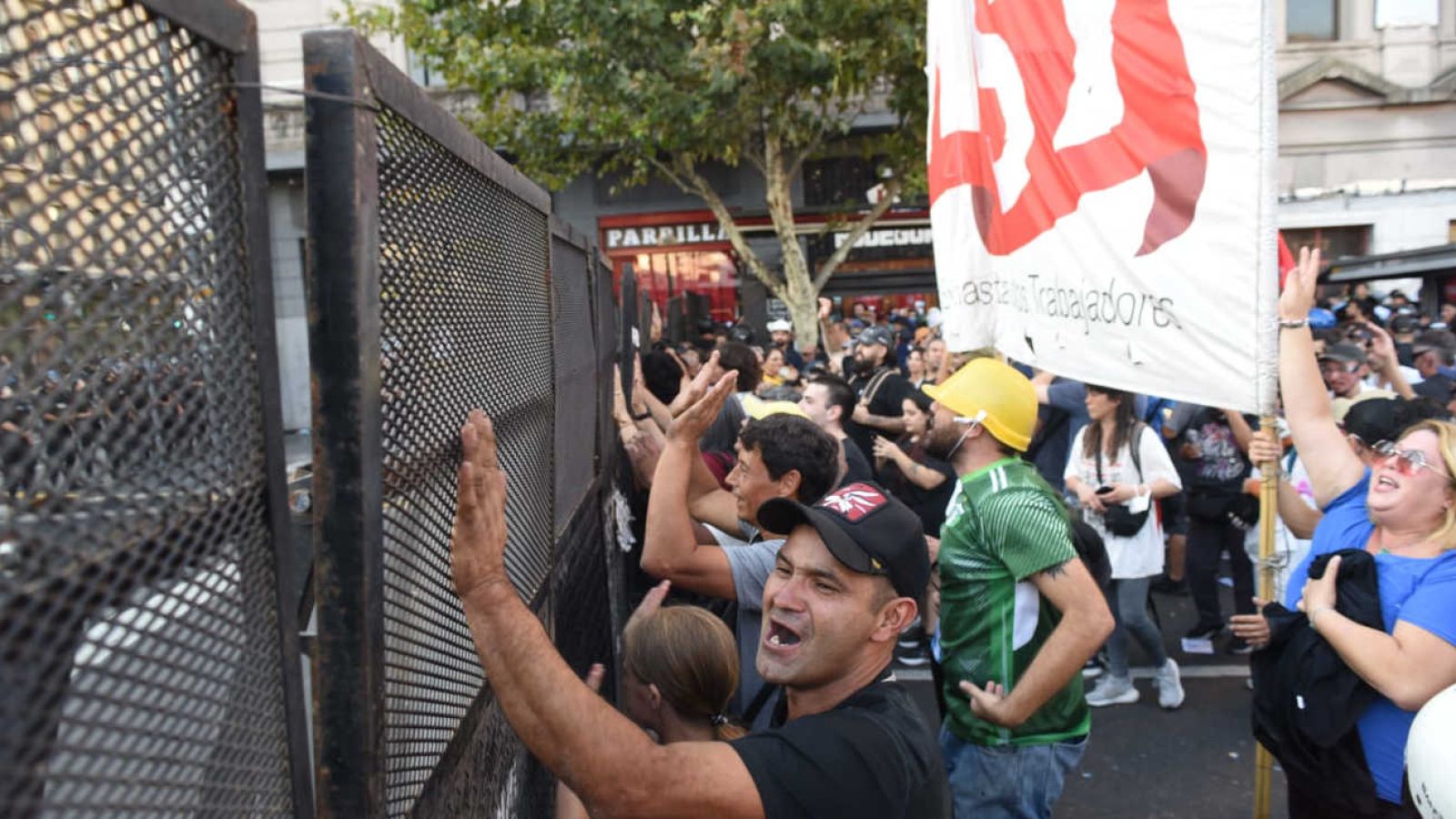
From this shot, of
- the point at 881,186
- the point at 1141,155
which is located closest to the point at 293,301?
the point at 881,186

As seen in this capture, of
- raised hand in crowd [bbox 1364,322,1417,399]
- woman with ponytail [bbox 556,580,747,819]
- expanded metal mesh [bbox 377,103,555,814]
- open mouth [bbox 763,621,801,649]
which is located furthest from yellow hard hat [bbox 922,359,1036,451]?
raised hand in crowd [bbox 1364,322,1417,399]

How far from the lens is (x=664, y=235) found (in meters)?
22.0

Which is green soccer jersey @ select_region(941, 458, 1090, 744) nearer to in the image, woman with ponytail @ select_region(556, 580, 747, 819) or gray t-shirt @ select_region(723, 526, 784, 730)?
gray t-shirt @ select_region(723, 526, 784, 730)

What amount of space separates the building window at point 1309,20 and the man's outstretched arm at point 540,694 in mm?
23640

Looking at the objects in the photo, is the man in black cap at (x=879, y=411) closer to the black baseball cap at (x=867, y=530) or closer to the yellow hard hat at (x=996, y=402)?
the yellow hard hat at (x=996, y=402)

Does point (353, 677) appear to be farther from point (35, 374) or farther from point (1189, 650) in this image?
point (1189, 650)

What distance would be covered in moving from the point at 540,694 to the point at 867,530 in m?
0.89

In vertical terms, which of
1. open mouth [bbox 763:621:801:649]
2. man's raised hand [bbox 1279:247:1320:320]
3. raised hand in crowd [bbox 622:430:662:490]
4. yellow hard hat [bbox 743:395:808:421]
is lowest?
open mouth [bbox 763:621:801:649]

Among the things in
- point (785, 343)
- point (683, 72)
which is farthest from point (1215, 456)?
point (683, 72)

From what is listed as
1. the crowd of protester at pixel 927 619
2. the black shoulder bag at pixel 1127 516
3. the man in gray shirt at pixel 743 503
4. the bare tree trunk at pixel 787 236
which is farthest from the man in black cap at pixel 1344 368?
the bare tree trunk at pixel 787 236

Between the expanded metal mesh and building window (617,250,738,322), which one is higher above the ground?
building window (617,250,738,322)

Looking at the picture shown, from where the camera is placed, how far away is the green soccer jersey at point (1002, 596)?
3.02m

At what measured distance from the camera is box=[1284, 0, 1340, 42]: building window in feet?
68.3

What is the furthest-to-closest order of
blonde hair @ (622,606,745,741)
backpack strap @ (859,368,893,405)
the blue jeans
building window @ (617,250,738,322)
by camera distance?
building window @ (617,250,738,322)
backpack strap @ (859,368,893,405)
the blue jeans
blonde hair @ (622,606,745,741)
